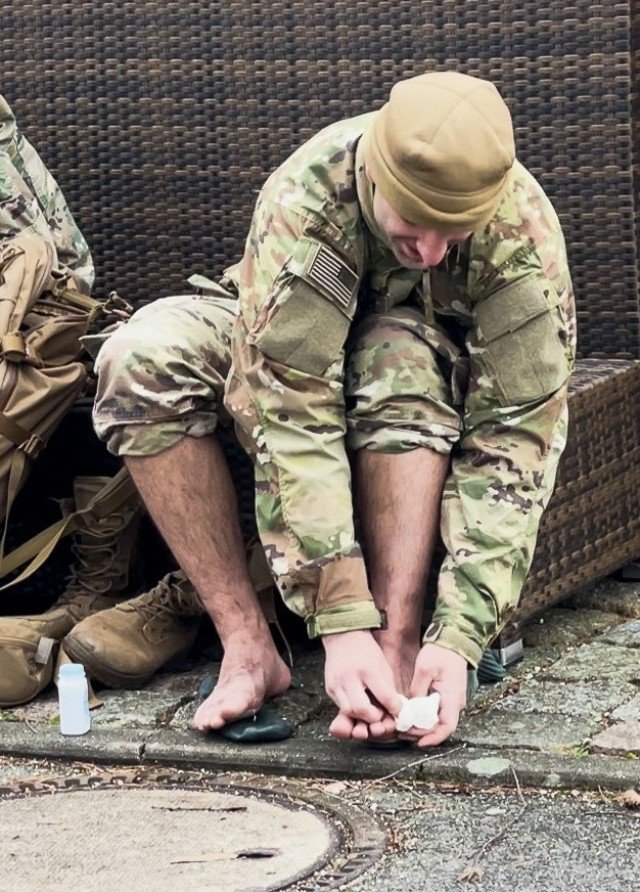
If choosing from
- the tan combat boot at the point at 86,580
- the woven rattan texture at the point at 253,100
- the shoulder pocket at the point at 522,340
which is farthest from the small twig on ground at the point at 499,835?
the woven rattan texture at the point at 253,100

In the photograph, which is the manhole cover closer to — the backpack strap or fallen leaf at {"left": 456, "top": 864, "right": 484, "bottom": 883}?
fallen leaf at {"left": 456, "top": 864, "right": 484, "bottom": 883}

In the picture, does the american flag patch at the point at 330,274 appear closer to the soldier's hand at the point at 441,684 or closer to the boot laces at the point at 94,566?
the soldier's hand at the point at 441,684

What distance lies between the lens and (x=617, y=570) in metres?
3.79

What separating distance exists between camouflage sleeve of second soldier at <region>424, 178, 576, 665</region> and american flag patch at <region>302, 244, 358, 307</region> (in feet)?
0.63

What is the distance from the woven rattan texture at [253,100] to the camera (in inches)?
139

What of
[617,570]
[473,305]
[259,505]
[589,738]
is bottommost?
[617,570]

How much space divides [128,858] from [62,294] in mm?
1330

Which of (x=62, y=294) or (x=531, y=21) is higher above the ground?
(x=531, y=21)

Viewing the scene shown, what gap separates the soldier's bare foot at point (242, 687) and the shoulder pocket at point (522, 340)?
0.59m

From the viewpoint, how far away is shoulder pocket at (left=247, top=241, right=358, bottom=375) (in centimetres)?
271

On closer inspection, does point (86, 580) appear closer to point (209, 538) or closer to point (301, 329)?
point (209, 538)

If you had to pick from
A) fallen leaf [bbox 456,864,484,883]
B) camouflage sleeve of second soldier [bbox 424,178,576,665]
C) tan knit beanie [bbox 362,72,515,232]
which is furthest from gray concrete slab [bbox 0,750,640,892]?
tan knit beanie [bbox 362,72,515,232]

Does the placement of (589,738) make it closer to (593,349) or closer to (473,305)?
(473,305)

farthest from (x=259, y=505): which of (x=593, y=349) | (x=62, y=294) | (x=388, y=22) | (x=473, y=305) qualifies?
(x=388, y=22)
